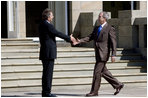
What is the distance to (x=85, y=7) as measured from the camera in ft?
60.7

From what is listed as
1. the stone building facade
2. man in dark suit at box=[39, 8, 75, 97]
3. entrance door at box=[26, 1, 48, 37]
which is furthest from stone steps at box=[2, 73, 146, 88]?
entrance door at box=[26, 1, 48, 37]

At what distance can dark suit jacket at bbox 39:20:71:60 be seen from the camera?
436 inches

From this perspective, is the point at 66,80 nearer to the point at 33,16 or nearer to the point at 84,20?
the point at 84,20

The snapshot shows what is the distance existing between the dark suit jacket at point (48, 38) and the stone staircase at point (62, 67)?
8.34ft

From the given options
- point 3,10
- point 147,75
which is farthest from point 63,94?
point 3,10

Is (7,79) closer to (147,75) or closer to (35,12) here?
(147,75)

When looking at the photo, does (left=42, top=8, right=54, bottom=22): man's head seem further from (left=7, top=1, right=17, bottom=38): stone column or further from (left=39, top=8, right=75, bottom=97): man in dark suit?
(left=7, top=1, right=17, bottom=38): stone column

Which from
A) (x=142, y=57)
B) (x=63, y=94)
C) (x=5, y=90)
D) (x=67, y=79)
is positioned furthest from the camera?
(x=142, y=57)

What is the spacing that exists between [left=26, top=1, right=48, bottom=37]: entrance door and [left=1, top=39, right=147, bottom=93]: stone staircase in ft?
15.1

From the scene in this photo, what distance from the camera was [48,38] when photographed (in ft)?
36.5

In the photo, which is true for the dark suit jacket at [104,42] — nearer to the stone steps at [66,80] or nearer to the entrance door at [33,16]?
the stone steps at [66,80]

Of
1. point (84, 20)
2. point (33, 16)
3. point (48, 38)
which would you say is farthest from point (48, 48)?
point (33, 16)

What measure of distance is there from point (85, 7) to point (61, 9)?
87 cm

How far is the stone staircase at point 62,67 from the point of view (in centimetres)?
1379
